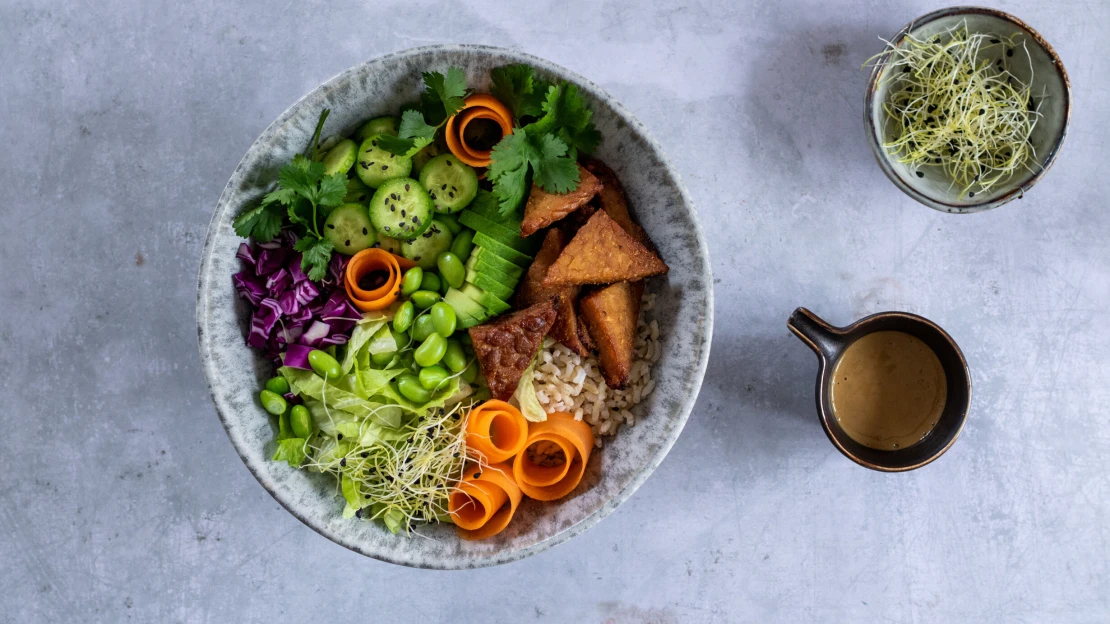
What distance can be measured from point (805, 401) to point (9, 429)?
3015 mm

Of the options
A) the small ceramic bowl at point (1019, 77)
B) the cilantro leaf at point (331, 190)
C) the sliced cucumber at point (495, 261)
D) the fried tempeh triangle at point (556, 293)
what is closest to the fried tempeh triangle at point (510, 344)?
the fried tempeh triangle at point (556, 293)

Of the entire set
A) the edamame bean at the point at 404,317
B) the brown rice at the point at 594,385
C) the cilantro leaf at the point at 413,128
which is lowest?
the brown rice at the point at 594,385

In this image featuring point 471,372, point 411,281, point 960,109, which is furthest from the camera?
point 960,109

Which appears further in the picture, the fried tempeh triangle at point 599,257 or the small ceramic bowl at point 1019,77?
the small ceramic bowl at point 1019,77

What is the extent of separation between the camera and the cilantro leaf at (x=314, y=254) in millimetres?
2402

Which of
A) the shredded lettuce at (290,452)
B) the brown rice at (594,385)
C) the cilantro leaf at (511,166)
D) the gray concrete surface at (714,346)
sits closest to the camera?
the cilantro leaf at (511,166)

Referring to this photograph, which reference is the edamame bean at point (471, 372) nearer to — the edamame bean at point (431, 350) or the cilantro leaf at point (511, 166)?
the edamame bean at point (431, 350)

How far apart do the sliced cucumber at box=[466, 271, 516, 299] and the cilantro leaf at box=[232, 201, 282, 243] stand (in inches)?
24.6

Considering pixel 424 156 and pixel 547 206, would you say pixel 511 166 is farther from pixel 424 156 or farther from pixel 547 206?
pixel 424 156

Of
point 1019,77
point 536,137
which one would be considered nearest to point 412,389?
point 536,137

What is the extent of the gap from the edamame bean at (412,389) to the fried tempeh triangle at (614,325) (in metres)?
0.58

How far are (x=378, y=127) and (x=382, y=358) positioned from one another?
29.8 inches

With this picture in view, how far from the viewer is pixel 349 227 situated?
2.48 m

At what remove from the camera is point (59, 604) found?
2.88 meters
